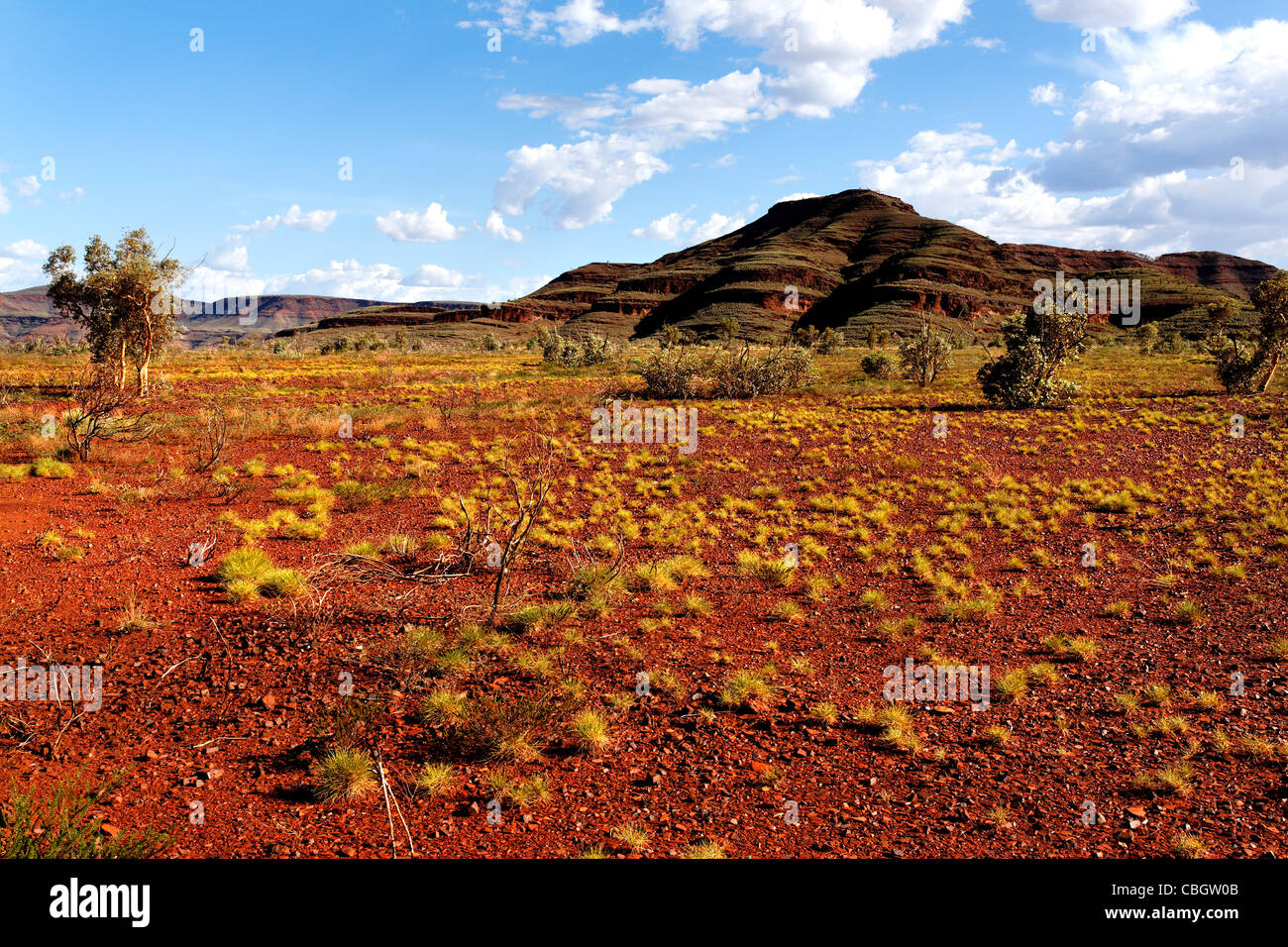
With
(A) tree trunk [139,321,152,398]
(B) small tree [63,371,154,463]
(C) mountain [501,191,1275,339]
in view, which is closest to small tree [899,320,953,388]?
(B) small tree [63,371,154,463]

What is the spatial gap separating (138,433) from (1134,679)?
22.1 metres

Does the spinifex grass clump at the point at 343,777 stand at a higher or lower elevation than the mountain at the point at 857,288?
lower

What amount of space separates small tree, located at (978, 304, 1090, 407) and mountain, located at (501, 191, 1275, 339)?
2846 inches

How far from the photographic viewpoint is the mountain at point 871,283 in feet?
379

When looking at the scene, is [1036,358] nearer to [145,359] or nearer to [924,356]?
[924,356]

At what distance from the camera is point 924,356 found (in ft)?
125

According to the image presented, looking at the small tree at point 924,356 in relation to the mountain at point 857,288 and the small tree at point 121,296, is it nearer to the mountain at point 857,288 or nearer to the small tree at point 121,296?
the small tree at point 121,296

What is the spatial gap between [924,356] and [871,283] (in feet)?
334

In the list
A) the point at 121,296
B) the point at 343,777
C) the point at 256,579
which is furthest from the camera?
the point at 121,296

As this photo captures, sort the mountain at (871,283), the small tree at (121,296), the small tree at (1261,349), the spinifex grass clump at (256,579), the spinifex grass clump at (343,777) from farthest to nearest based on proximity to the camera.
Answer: the mountain at (871,283)
the small tree at (1261,349)
the small tree at (121,296)
the spinifex grass clump at (256,579)
the spinifex grass clump at (343,777)

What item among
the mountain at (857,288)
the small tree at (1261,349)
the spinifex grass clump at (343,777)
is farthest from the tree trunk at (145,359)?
the mountain at (857,288)

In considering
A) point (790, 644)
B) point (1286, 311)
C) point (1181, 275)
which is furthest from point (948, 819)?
point (1181, 275)

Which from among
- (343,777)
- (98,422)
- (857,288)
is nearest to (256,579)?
(343,777)

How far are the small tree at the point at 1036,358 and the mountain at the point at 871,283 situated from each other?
2846 inches
